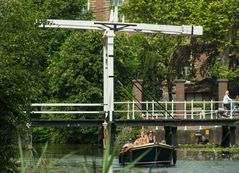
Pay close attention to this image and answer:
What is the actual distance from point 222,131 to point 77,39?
13.6m

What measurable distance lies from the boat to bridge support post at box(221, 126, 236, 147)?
957 centimetres

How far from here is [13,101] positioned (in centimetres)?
1680

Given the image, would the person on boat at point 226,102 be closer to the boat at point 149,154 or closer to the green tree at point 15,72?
the boat at point 149,154

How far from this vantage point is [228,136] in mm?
45875

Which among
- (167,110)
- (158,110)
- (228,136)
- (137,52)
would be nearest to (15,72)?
(158,110)

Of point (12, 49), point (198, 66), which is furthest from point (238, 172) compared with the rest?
point (198, 66)

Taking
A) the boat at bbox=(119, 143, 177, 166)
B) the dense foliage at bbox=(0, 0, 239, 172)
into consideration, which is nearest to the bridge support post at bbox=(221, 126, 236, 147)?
the dense foliage at bbox=(0, 0, 239, 172)

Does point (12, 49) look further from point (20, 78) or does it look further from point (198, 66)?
point (198, 66)

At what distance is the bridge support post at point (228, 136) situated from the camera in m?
45.2

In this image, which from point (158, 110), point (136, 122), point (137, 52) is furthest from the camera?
point (137, 52)

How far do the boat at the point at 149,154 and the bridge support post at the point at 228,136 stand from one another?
9.57 meters

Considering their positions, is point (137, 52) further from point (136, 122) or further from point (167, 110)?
point (136, 122)

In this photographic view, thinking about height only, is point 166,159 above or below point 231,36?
below

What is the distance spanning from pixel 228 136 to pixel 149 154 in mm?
11835
